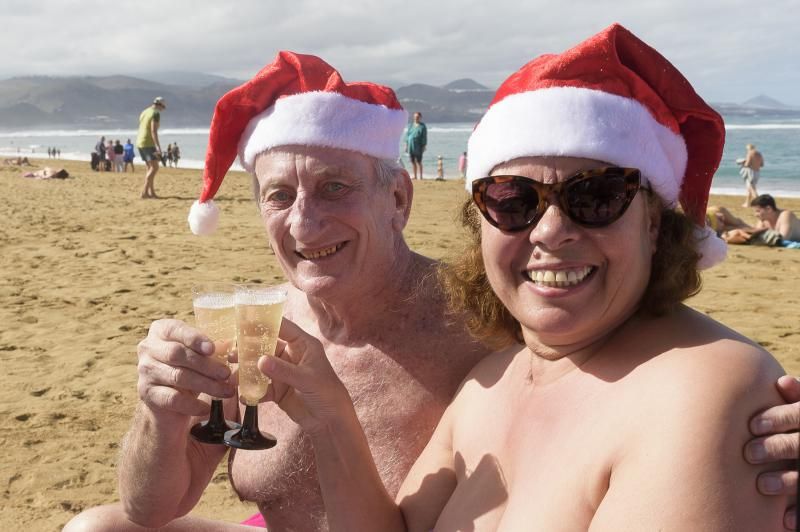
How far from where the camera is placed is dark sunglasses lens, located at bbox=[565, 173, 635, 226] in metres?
1.65

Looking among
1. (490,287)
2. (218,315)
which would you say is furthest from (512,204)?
(218,315)

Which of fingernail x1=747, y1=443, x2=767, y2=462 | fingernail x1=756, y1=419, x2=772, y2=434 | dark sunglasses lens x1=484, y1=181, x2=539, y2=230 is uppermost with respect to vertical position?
dark sunglasses lens x1=484, y1=181, x2=539, y2=230

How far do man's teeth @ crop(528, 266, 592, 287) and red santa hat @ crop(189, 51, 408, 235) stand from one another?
1.07 m

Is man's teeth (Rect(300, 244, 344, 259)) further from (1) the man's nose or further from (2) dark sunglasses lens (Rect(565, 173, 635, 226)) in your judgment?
(2) dark sunglasses lens (Rect(565, 173, 635, 226))

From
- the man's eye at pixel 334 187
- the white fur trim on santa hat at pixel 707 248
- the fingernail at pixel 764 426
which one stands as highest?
the man's eye at pixel 334 187

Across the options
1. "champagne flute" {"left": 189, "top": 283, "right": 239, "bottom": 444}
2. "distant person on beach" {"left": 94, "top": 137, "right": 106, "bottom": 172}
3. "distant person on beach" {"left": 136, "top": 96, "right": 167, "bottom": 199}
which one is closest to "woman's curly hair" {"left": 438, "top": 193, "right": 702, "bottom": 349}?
"champagne flute" {"left": 189, "top": 283, "right": 239, "bottom": 444}

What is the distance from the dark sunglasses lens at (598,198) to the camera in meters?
1.65

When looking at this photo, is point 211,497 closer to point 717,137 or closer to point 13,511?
point 13,511

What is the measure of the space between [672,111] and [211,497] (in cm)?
336

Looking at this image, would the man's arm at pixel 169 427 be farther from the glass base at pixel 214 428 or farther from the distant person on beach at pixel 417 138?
the distant person on beach at pixel 417 138

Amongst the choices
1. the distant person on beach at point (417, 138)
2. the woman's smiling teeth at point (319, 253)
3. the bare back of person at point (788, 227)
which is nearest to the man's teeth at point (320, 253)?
the woman's smiling teeth at point (319, 253)

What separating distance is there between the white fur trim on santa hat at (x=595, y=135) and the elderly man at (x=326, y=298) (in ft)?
2.60

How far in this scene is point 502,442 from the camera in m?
1.92

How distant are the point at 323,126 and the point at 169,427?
3.44ft
